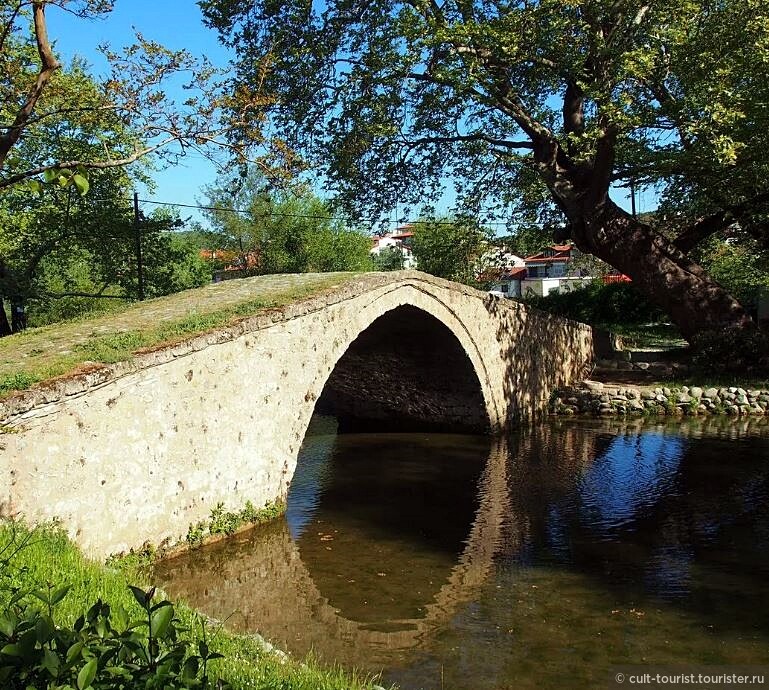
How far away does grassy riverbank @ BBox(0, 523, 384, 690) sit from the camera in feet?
13.9

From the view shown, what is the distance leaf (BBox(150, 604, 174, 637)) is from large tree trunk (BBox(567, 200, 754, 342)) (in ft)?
58.1

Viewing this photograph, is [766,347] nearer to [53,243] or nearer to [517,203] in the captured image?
[517,203]

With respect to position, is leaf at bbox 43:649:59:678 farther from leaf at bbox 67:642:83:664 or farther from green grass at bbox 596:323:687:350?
green grass at bbox 596:323:687:350

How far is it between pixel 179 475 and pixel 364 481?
5.09m

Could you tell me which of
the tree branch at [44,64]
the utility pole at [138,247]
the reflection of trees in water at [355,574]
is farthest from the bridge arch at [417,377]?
the tree branch at [44,64]

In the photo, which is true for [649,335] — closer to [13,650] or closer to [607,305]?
[607,305]

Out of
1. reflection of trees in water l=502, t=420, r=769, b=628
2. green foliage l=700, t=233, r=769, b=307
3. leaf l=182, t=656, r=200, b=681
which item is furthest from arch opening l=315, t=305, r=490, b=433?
leaf l=182, t=656, r=200, b=681

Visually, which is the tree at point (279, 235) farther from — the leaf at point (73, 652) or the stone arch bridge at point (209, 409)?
the leaf at point (73, 652)

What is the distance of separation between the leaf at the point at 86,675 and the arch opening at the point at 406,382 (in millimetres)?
12490

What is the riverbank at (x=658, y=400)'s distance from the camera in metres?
18.0

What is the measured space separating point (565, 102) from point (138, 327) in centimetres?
1392

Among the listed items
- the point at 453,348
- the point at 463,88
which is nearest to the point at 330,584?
the point at 453,348

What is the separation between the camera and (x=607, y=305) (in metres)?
31.6

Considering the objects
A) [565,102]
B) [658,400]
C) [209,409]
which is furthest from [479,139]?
[209,409]
